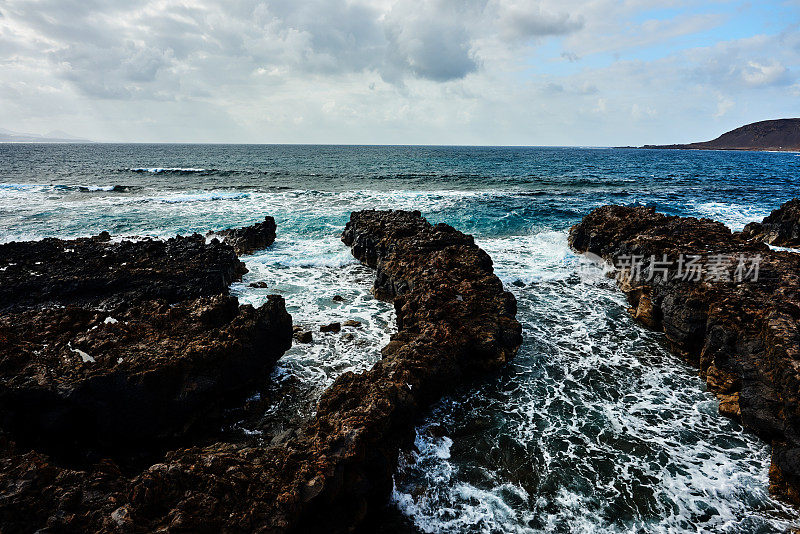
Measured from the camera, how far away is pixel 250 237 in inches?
843

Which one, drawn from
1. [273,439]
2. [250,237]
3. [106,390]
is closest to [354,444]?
[273,439]

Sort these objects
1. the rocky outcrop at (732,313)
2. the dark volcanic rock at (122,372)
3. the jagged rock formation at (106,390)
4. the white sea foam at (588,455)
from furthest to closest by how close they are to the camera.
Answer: the rocky outcrop at (732,313), the dark volcanic rock at (122,372), the white sea foam at (588,455), the jagged rock formation at (106,390)

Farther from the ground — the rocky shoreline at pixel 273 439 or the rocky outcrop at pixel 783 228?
the rocky outcrop at pixel 783 228

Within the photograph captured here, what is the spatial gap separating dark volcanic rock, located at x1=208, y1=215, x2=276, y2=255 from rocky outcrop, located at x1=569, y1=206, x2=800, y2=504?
710 inches

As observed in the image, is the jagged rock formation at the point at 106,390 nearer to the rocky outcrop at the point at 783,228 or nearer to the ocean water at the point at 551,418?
the ocean water at the point at 551,418

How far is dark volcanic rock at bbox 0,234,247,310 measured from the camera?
12.9 meters

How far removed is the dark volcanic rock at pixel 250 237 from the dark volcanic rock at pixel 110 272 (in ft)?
10.7

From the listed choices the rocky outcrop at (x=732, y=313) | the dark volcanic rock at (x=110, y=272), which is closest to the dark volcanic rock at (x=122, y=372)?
the dark volcanic rock at (x=110, y=272)

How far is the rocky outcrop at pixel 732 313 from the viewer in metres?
7.76

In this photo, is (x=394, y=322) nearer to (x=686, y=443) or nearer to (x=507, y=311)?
(x=507, y=311)

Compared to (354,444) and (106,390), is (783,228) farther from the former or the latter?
(106,390)

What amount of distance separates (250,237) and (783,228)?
29.2 meters

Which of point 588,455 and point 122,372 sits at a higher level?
point 122,372

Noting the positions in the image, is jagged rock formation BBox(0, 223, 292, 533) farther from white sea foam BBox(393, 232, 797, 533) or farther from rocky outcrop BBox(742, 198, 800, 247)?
rocky outcrop BBox(742, 198, 800, 247)
